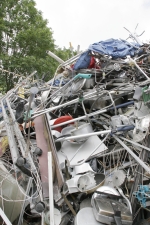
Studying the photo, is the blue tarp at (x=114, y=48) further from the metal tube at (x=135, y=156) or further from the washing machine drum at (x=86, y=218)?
the washing machine drum at (x=86, y=218)

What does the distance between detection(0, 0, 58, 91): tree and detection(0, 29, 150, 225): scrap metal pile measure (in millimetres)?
7701

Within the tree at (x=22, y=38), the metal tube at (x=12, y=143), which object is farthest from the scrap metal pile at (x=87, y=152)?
the tree at (x=22, y=38)

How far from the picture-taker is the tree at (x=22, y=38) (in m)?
11.6

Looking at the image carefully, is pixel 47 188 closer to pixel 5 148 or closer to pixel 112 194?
pixel 112 194

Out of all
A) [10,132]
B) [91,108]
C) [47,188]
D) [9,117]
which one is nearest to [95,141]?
[91,108]

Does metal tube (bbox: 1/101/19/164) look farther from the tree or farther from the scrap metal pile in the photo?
the tree

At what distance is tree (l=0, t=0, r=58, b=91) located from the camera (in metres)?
11.6

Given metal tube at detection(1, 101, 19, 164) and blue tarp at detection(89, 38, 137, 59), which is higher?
blue tarp at detection(89, 38, 137, 59)

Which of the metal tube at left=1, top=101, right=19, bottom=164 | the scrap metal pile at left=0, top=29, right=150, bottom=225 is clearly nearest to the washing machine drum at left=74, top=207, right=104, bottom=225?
the scrap metal pile at left=0, top=29, right=150, bottom=225

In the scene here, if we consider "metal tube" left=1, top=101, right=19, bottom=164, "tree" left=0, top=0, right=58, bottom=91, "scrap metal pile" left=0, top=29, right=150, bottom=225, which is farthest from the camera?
"tree" left=0, top=0, right=58, bottom=91

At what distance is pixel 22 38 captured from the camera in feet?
39.6

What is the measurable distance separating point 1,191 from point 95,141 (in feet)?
4.96

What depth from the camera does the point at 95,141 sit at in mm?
3434

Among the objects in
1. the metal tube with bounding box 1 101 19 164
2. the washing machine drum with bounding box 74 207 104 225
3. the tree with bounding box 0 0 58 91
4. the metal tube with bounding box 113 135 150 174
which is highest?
the tree with bounding box 0 0 58 91
